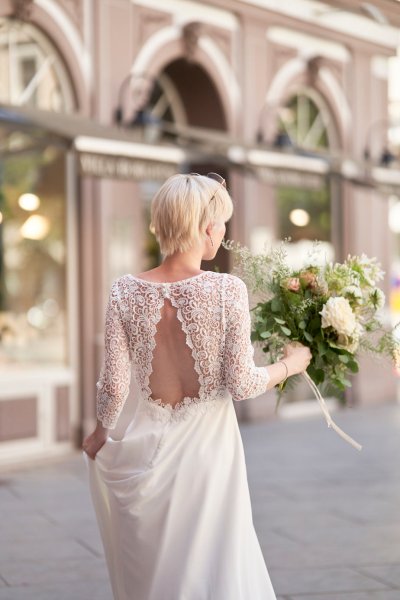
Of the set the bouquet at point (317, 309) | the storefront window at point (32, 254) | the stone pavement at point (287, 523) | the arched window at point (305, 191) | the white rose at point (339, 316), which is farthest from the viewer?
the arched window at point (305, 191)

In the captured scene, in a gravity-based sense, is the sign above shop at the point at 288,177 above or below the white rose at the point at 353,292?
above

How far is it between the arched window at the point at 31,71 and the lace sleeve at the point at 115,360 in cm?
601

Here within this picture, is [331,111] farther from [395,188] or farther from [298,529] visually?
[298,529]

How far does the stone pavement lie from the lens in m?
5.36

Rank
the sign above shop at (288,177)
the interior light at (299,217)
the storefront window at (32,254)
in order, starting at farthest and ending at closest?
the interior light at (299,217) < the sign above shop at (288,177) < the storefront window at (32,254)

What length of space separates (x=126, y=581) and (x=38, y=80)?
6.61 m

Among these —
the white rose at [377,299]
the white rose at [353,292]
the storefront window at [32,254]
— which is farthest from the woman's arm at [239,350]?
the storefront window at [32,254]

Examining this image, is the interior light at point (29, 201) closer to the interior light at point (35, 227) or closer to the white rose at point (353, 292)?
the interior light at point (35, 227)

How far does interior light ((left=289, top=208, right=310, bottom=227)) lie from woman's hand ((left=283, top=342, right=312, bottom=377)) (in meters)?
8.79

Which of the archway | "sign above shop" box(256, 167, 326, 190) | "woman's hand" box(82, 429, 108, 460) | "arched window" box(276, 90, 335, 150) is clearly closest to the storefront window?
the archway

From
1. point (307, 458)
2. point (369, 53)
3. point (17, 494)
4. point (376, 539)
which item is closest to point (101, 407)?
point (376, 539)

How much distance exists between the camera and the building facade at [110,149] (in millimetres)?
9211

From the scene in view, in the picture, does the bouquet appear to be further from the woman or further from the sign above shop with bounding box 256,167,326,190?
the sign above shop with bounding box 256,167,326,190

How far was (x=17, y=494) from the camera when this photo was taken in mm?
7629
